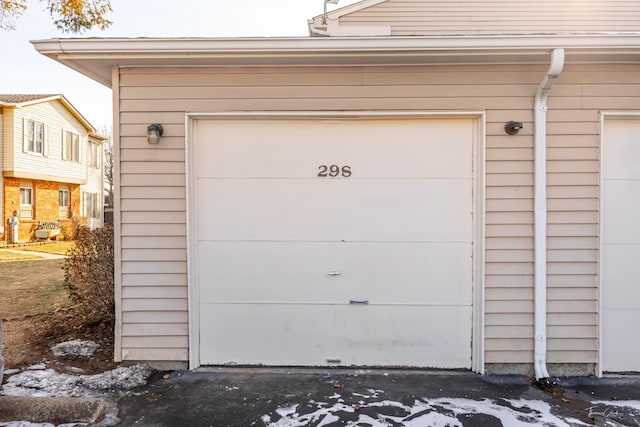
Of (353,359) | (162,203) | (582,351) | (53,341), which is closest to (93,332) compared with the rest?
(53,341)

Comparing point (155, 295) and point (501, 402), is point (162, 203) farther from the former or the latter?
point (501, 402)

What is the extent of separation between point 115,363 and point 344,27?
5.17 meters

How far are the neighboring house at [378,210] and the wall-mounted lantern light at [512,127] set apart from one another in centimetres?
1

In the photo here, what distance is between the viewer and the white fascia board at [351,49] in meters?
3.21

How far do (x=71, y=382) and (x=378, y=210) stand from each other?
2.82 m

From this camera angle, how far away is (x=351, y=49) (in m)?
3.27

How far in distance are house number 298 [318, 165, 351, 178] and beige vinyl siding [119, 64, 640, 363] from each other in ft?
1.64

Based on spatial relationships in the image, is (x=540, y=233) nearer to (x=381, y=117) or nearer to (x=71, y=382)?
(x=381, y=117)

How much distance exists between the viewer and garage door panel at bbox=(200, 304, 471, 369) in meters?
3.59

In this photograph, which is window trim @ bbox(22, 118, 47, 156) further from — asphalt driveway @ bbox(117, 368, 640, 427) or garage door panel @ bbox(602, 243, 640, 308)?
garage door panel @ bbox(602, 243, 640, 308)

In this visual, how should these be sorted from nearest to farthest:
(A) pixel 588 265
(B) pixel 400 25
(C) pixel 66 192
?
(A) pixel 588 265 < (B) pixel 400 25 < (C) pixel 66 192

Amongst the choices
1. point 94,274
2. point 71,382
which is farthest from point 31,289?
point 71,382

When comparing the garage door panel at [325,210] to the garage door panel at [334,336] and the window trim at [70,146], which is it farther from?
the window trim at [70,146]

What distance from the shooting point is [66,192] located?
56.5 feet
